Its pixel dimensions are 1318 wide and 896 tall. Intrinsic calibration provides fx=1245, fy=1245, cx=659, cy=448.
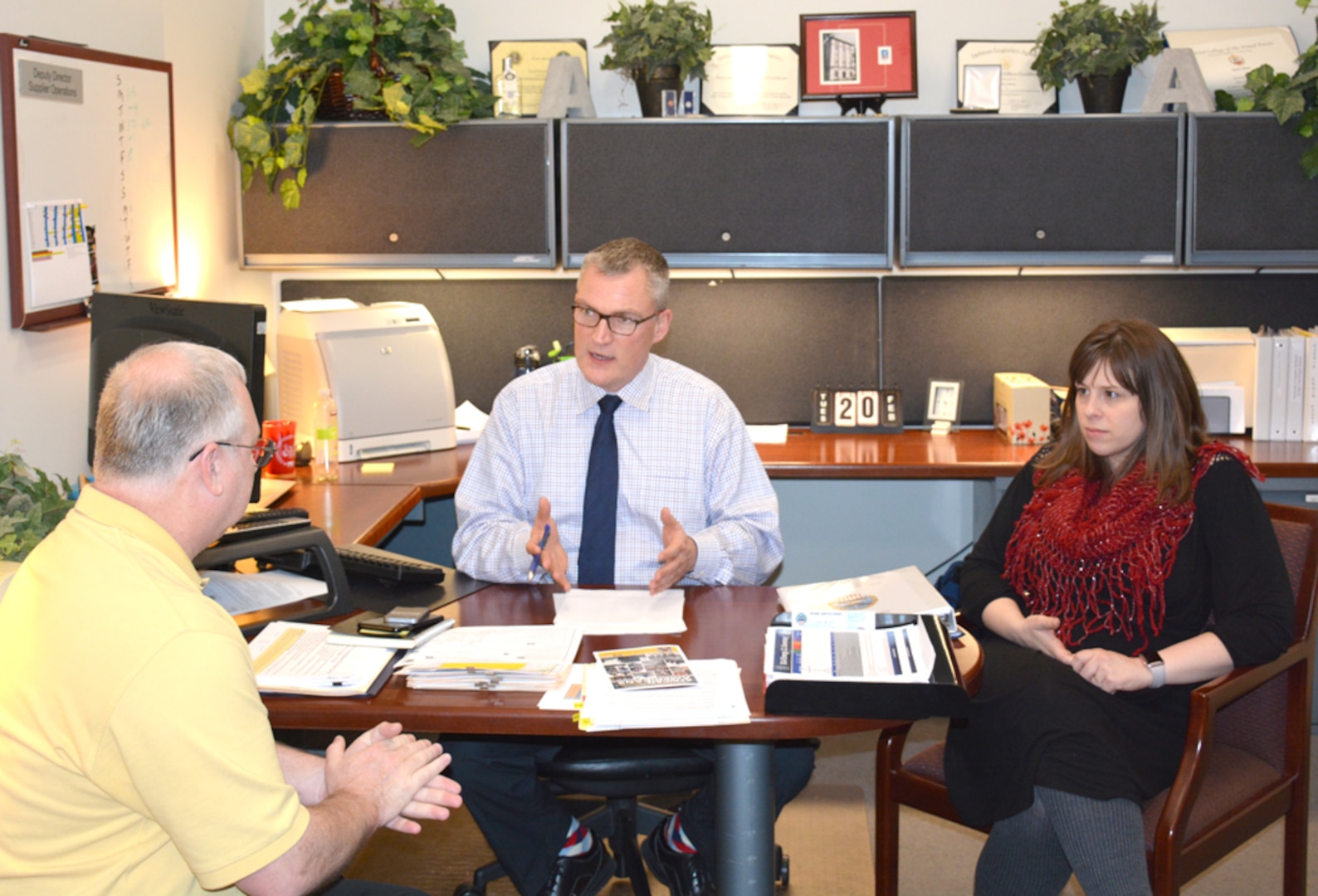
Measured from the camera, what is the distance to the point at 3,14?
97.0 inches

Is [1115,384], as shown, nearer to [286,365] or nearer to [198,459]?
[198,459]

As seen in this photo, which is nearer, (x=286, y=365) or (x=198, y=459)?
(x=198, y=459)

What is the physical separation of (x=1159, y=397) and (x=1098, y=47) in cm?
163

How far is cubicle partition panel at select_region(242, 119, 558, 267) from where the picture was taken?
353 centimetres

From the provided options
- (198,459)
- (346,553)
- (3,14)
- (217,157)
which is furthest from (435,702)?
(217,157)

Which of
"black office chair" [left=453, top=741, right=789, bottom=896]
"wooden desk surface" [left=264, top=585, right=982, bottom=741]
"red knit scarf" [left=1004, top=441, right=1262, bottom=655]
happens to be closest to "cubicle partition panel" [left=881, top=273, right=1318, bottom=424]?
"red knit scarf" [left=1004, top=441, right=1262, bottom=655]

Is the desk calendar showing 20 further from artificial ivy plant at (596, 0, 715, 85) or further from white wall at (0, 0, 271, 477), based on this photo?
white wall at (0, 0, 271, 477)

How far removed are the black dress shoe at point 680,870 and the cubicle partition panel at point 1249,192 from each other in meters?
2.24

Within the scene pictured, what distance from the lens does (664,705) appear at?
1.62 metres

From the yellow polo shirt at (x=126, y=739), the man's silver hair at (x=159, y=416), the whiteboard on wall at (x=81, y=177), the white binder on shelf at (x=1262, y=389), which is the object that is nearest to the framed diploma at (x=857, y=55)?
the white binder on shelf at (x=1262, y=389)

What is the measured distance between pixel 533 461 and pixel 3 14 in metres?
1.37

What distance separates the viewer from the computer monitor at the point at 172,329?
89.5 inches

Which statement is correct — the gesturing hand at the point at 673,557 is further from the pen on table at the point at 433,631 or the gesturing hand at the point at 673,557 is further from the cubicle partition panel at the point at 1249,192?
the cubicle partition panel at the point at 1249,192

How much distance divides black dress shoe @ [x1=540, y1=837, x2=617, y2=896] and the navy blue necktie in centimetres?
51
